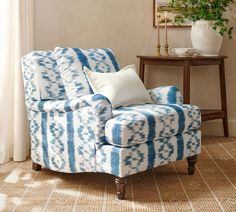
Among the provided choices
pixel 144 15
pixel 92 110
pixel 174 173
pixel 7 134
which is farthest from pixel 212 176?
pixel 144 15

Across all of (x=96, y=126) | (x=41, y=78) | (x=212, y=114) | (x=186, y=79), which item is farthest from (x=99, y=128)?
(x=212, y=114)

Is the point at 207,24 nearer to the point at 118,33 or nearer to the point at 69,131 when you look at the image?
the point at 118,33

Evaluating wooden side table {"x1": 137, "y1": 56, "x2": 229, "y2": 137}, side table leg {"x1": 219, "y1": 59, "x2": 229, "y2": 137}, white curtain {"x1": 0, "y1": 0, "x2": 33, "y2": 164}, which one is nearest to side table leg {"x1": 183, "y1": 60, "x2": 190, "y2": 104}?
wooden side table {"x1": 137, "y1": 56, "x2": 229, "y2": 137}

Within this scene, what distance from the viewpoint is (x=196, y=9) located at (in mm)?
4117

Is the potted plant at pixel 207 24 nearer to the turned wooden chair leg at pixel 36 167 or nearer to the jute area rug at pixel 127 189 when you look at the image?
the jute area rug at pixel 127 189

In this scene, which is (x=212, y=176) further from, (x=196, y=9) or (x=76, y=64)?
(x=196, y=9)

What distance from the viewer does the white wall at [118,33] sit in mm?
4203

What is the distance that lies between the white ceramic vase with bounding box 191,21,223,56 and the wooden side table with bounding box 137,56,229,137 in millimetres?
98

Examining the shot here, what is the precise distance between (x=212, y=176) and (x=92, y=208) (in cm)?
97

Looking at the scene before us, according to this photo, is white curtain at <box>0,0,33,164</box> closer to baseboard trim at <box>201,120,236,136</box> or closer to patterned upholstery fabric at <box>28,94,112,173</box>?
patterned upholstery fabric at <box>28,94,112,173</box>

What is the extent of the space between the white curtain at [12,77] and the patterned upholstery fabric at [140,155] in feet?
3.48

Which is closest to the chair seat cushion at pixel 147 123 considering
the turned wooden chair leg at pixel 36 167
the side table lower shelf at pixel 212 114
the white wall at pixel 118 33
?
the turned wooden chair leg at pixel 36 167

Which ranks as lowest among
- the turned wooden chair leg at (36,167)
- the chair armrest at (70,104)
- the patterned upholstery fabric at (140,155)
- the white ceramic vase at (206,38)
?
the turned wooden chair leg at (36,167)

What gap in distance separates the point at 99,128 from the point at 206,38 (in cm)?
186
